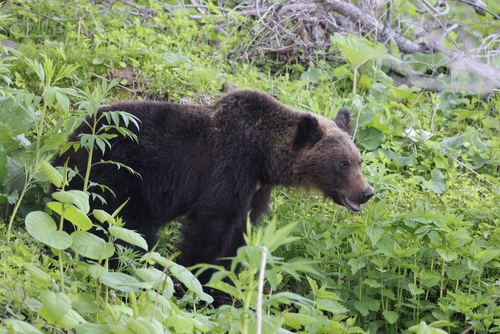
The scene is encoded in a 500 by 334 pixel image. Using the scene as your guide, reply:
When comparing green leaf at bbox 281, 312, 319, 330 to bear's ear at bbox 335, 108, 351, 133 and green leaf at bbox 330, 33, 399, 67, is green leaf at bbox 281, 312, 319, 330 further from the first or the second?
green leaf at bbox 330, 33, 399, 67

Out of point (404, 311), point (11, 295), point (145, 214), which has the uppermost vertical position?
point (11, 295)

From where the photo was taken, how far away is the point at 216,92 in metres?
9.41

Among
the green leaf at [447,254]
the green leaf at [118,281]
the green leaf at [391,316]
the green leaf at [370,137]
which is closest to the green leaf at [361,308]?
the green leaf at [391,316]

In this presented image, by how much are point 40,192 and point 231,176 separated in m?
1.93

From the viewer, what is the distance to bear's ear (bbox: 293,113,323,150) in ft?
23.2

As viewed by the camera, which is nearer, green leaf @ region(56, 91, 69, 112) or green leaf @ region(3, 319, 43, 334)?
green leaf @ region(3, 319, 43, 334)

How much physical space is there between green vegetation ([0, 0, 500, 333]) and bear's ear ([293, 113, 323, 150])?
66 cm

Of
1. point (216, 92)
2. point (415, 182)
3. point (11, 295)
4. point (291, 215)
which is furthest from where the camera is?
point (216, 92)

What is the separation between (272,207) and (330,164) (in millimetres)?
1238

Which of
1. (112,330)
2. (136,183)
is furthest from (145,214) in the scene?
(112,330)

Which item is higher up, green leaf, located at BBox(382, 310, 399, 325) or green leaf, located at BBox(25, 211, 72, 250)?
green leaf, located at BBox(25, 211, 72, 250)

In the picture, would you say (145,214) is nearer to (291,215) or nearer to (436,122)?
(291,215)

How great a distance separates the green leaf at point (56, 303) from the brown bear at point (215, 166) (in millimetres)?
2872

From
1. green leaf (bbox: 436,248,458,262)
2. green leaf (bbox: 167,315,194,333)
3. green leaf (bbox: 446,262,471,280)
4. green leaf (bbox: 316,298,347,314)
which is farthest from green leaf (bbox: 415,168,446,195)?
green leaf (bbox: 167,315,194,333)
